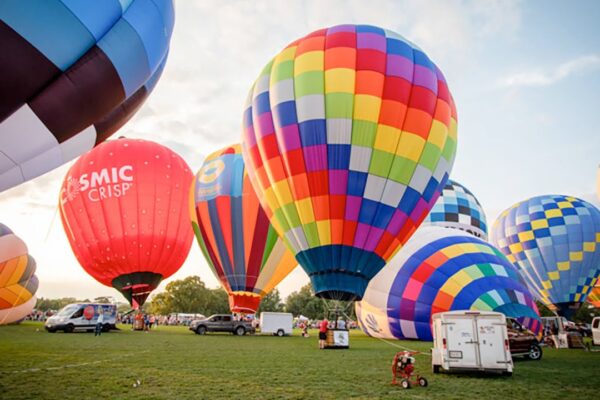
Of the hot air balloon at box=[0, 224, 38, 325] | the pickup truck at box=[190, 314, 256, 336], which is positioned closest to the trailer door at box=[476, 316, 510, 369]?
the pickup truck at box=[190, 314, 256, 336]

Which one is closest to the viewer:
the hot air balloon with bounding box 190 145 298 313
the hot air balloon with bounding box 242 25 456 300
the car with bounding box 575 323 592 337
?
the hot air balloon with bounding box 242 25 456 300

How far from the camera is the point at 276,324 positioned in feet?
73.1

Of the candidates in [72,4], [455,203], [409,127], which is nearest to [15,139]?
[72,4]

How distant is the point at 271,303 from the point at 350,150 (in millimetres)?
61364

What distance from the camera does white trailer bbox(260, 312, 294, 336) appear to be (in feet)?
72.3

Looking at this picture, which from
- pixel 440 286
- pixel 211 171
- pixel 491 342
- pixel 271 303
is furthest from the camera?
pixel 271 303

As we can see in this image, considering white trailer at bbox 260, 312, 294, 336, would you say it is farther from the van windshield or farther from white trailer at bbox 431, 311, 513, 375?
white trailer at bbox 431, 311, 513, 375

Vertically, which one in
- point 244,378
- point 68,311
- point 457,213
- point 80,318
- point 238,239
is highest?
point 457,213

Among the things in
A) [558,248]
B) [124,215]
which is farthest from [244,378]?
[558,248]

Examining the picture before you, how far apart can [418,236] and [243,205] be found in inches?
286

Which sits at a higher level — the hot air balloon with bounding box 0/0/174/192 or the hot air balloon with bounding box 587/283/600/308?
the hot air balloon with bounding box 0/0/174/192

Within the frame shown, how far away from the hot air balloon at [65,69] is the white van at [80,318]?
45.3 ft

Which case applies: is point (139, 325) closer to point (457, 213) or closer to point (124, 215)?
point (124, 215)

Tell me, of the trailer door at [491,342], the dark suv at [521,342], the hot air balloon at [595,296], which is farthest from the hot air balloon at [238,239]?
the hot air balloon at [595,296]
